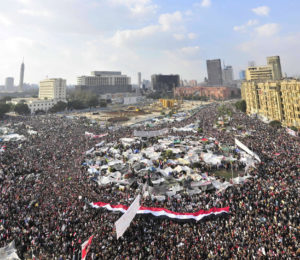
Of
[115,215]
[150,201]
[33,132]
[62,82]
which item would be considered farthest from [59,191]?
[62,82]

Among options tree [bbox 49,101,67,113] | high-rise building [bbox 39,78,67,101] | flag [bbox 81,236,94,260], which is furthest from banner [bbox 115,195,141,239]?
high-rise building [bbox 39,78,67,101]

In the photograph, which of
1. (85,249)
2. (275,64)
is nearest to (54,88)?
(85,249)

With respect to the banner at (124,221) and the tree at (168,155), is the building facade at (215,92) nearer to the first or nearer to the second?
the tree at (168,155)

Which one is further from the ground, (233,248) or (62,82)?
(62,82)

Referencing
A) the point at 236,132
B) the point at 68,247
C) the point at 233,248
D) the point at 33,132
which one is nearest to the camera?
the point at 233,248

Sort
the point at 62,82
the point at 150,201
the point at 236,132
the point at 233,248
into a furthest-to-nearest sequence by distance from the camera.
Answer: the point at 62,82
the point at 236,132
the point at 150,201
the point at 233,248

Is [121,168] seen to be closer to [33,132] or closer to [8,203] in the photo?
[8,203]

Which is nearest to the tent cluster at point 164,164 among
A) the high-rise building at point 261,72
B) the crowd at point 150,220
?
the crowd at point 150,220
